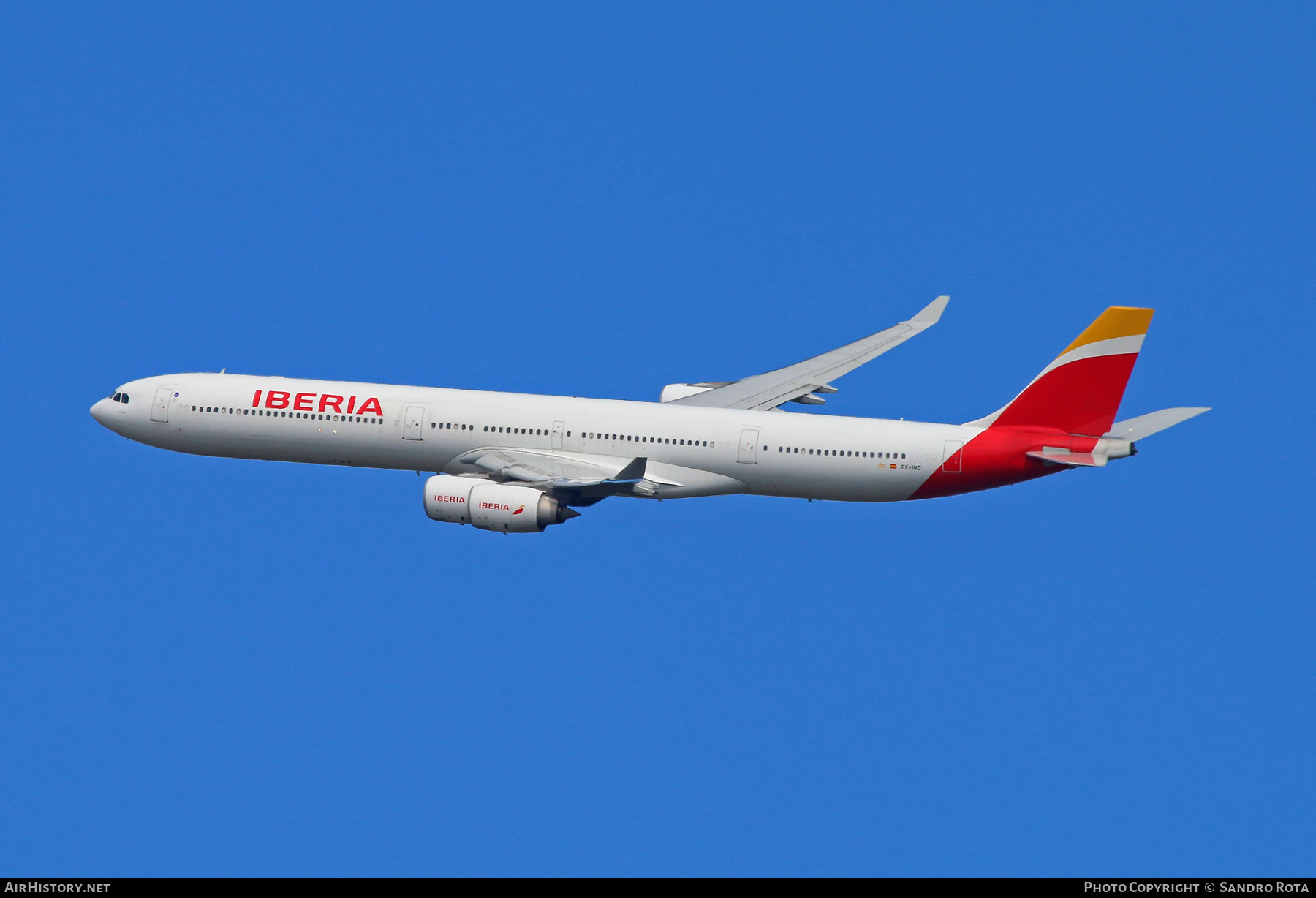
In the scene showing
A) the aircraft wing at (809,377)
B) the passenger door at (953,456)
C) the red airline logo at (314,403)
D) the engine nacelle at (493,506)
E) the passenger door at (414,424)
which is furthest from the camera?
the aircraft wing at (809,377)

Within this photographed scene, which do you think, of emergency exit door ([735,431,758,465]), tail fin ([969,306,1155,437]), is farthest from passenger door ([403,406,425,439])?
tail fin ([969,306,1155,437])

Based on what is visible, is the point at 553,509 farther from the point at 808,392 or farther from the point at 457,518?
the point at 808,392

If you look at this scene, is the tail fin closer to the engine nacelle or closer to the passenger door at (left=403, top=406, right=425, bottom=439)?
the engine nacelle

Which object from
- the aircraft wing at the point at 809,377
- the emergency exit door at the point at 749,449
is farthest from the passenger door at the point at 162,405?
the emergency exit door at the point at 749,449

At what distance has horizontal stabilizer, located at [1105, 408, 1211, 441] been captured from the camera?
122ft

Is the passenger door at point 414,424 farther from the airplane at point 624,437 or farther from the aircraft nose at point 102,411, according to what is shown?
the aircraft nose at point 102,411

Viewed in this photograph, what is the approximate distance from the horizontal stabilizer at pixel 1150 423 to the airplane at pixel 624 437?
39 mm

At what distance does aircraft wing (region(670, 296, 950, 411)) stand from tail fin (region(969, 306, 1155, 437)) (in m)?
6.75

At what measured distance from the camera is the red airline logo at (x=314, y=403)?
40594 millimetres

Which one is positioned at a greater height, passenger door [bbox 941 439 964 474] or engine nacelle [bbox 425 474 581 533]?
passenger door [bbox 941 439 964 474]

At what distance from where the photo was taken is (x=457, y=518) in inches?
1512

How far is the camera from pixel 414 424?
132 feet

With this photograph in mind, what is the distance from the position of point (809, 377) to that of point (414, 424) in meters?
11.1
